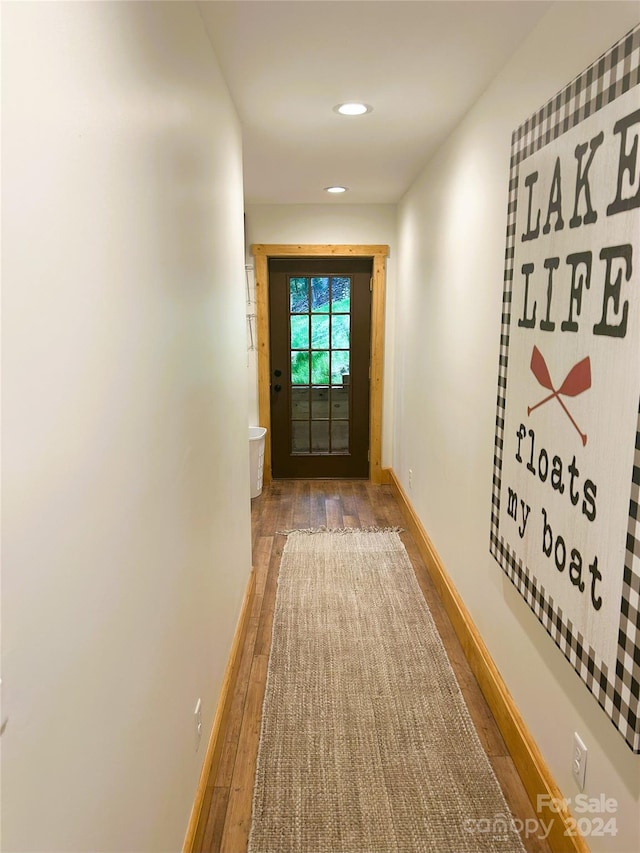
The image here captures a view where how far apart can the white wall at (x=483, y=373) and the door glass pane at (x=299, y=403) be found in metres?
1.18

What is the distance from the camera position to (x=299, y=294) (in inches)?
199

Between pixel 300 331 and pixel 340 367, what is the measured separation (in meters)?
0.48

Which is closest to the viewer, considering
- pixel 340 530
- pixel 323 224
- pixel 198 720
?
pixel 198 720

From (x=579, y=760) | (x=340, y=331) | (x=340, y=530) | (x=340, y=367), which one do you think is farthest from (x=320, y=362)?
(x=579, y=760)

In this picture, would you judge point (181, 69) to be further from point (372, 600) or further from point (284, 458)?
point (284, 458)

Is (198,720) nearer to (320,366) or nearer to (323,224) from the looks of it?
(320,366)

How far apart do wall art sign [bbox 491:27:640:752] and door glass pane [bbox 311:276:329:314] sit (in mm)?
3110

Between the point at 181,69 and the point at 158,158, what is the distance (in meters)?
0.42

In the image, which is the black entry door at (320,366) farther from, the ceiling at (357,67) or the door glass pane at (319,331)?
the ceiling at (357,67)

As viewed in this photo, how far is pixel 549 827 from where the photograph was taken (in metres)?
1.71

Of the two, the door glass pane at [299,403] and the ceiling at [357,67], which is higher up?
the ceiling at [357,67]

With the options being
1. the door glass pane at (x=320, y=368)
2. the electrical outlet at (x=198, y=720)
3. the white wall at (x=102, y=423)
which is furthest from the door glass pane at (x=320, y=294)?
the electrical outlet at (x=198, y=720)

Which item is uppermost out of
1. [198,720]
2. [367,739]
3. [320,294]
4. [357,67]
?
[357,67]

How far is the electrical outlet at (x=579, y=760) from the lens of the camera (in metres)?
1.52
